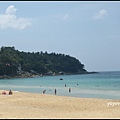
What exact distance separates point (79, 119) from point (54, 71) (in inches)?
7105

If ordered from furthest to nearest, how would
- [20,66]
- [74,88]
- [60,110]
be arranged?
[20,66]
[74,88]
[60,110]

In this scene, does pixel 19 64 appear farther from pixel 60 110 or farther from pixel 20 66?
pixel 60 110

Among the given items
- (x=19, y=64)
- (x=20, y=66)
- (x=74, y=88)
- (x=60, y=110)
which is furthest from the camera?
(x=20, y=66)

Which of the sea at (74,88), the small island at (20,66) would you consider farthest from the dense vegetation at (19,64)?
the sea at (74,88)

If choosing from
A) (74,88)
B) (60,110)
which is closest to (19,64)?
(74,88)

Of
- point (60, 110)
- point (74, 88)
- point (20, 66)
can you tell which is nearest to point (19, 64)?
point (20, 66)

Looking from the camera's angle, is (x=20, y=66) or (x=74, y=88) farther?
(x=20, y=66)

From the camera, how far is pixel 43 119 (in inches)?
622

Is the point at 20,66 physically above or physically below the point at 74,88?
above

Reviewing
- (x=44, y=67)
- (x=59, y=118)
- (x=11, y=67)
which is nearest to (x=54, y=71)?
(x=44, y=67)

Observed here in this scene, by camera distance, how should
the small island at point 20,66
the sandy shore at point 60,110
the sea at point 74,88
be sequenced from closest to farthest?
the sandy shore at point 60,110 → the sea at point 74,88 → the small island at point 20,66

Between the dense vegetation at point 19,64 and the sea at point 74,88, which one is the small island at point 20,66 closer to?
the dense vegetation at point 19,64

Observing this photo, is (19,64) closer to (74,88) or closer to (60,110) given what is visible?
(74,88)

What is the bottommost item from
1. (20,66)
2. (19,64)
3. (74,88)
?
(74,88)
